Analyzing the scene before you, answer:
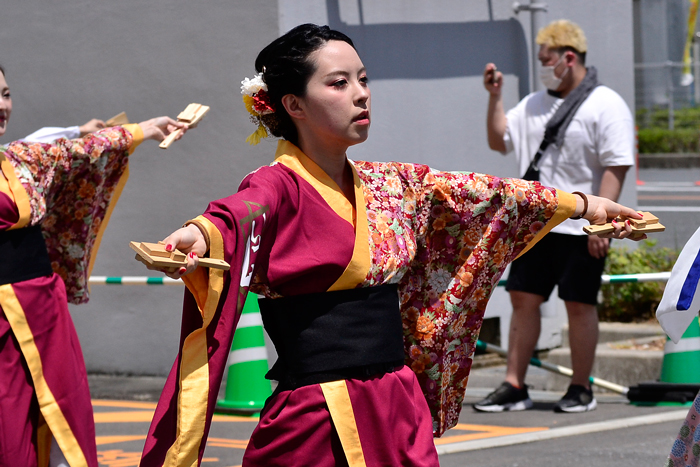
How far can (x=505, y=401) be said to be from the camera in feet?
17.3

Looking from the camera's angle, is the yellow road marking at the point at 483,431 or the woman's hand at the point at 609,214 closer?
the woman's hand at the point at 609,214

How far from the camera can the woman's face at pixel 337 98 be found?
269 cm

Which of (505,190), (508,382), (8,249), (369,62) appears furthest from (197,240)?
(369,62)

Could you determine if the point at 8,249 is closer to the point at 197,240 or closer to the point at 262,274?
the point at 262,274

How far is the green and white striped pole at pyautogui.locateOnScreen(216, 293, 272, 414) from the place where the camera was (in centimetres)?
550

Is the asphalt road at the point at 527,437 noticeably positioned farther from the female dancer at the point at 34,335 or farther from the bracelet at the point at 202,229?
the bracelet at the point at 202,229

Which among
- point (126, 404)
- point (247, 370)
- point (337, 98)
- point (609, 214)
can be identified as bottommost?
point (126, 404)

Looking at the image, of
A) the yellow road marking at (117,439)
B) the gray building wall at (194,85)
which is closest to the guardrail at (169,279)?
the gray building wall at (194,85)

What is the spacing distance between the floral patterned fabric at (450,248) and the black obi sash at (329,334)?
352 millimetres

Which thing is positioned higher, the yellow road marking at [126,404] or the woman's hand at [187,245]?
the woman's hand at [187,245]

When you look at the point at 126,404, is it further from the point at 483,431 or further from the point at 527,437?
the point at 527,437

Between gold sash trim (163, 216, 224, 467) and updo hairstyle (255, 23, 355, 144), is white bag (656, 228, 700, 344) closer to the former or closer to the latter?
updo hairstyle (255, 23, 355, 144)

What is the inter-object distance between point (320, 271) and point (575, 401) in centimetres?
301

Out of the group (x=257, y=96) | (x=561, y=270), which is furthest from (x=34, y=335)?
(x=561, y=270)
